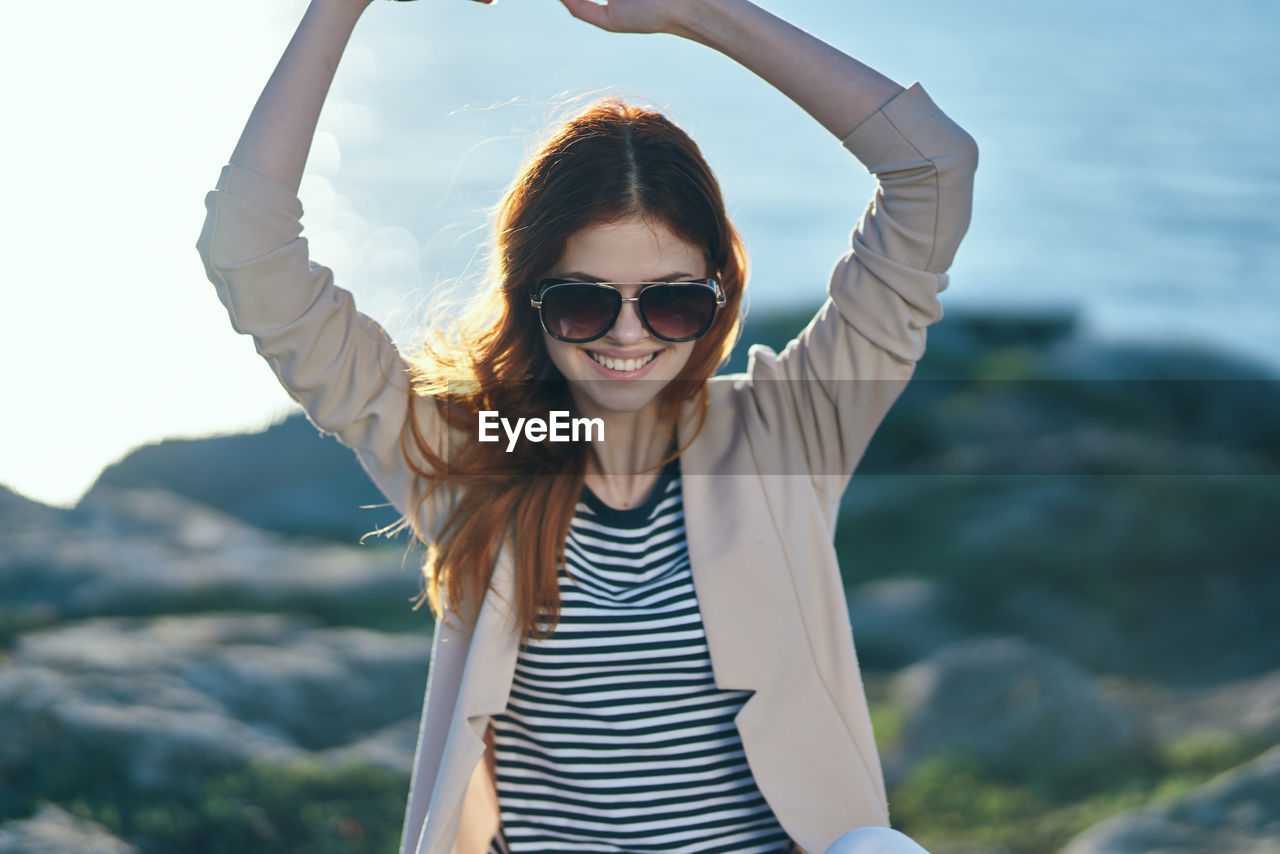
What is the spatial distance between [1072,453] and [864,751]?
4.75 m

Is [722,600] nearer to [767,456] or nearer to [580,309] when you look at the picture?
[767,456]

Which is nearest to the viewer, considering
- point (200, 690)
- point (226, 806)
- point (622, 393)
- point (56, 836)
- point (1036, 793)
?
point (622, 393)

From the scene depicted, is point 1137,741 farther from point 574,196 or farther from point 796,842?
point 574,196

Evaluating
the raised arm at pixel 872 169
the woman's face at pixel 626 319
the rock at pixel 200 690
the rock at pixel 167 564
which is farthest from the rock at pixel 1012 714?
the woman's face at pixel 626 319

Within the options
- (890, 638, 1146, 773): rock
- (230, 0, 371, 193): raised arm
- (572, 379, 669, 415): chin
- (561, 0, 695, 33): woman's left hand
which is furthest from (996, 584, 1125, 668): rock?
(230, 0, 371, 193): raised arm

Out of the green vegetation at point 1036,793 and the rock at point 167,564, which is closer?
the green vegetation at point 1036,793

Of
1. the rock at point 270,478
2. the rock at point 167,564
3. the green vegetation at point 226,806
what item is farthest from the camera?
the rock at point 270,478

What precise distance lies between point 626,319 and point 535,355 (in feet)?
0.99

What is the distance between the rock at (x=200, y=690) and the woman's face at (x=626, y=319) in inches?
77.9

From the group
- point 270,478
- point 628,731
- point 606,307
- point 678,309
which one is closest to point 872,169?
point 678,309

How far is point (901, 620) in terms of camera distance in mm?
5344

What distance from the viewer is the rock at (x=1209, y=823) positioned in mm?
3188

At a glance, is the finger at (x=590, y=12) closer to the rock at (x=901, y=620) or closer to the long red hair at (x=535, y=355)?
the long red hair at (x=535, y=355)

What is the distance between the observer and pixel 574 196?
2041mm
